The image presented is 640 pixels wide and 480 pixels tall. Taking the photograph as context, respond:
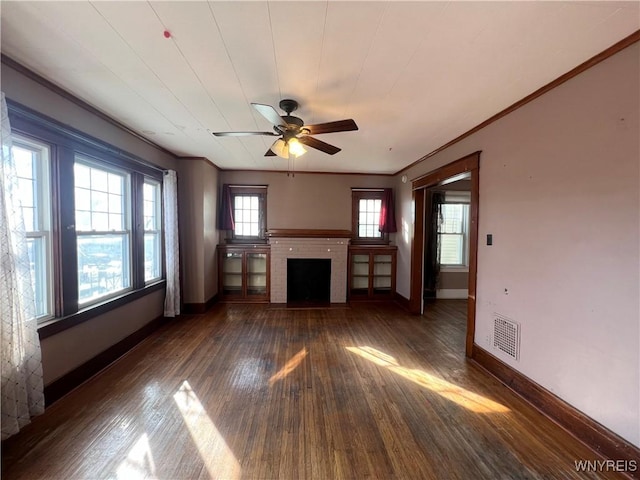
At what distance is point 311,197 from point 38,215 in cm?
402

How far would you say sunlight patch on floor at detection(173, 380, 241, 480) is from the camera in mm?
1595

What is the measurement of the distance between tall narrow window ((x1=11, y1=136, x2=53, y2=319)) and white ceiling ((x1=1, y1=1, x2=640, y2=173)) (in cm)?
64

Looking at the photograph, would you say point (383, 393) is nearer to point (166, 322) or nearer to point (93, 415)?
point (93, 415)

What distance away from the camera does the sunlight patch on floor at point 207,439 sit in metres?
1.59

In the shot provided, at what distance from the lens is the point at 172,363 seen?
2850 millimetres

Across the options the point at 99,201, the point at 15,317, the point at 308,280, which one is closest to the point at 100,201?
the point at 99,201

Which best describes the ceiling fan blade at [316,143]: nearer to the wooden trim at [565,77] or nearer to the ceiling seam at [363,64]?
the ceiling seam at [363,64]

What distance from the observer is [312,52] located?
172 cm

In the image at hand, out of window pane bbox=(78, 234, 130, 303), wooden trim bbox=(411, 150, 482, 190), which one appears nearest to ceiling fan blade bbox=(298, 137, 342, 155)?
wooden trim bbox=(411, 150, 482, 190)

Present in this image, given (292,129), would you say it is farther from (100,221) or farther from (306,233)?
(306,233)

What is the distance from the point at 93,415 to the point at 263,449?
1.41 metres

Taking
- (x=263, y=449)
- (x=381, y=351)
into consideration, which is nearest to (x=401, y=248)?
(x=381, y=351)

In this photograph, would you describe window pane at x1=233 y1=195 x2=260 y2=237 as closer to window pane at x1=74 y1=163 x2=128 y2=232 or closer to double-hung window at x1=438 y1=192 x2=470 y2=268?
window pane at x1=74 y1=163 x2=128 y2=232

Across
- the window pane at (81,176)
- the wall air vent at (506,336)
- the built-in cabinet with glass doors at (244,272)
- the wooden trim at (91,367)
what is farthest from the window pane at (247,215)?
the wall air vent at (506,336)
